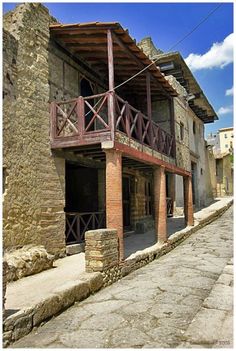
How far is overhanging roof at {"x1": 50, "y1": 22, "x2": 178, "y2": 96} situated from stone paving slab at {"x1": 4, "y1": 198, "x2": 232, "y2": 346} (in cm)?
581

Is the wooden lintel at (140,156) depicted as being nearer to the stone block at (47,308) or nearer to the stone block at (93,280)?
the stone block at (93,280)

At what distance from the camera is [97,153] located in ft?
29.7

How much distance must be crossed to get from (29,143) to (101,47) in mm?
3705

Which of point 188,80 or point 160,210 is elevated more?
point 188,80

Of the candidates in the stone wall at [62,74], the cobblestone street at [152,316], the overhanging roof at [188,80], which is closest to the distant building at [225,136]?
the overhanging roof at [188,80]

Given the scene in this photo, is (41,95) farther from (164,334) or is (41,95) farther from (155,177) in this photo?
(164,334)

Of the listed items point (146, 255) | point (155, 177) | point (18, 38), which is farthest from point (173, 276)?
point (18, 38)

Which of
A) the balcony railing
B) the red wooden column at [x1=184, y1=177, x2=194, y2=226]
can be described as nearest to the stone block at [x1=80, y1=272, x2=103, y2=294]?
the balcony railing

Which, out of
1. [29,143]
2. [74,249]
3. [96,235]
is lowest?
[74,249]

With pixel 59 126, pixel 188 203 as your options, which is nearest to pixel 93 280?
pixel 59 126

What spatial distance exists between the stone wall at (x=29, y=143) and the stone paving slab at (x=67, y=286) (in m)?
1.04

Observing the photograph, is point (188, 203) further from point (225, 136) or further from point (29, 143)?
point (225, 136)

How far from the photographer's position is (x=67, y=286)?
16.9 ft

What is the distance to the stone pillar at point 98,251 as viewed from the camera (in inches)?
243
